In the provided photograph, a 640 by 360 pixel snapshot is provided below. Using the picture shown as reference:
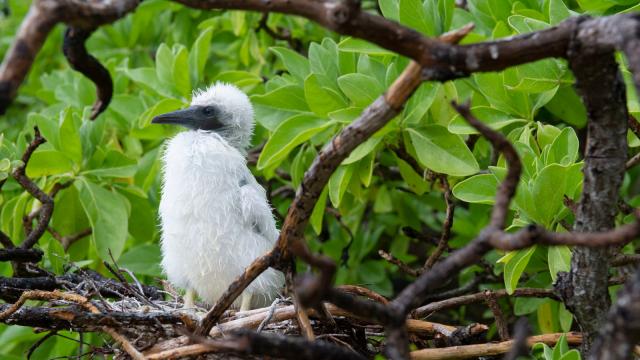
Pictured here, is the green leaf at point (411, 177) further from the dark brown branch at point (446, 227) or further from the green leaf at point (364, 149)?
the green leaf at point (364, 149)

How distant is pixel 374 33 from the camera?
1562mm

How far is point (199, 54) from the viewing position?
132 inches

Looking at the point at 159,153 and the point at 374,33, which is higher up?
the point at 374,33

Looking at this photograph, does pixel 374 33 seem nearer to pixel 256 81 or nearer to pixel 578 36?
pixel 578 36

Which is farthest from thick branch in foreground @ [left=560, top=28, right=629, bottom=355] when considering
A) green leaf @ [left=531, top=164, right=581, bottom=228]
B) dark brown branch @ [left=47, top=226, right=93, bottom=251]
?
dark brown branch @ [left=47, top=226, right=93, bottom=251]

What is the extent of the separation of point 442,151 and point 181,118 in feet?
3.87

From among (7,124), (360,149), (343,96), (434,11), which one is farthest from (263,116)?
(7,124)

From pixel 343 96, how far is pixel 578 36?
1.28m

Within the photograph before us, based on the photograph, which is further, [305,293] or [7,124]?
[7,124]

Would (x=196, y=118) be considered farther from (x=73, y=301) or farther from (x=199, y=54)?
(x=73, y=301)

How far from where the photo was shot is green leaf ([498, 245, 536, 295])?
2.28m

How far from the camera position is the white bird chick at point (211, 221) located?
2.96 m

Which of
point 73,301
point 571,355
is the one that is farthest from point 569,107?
point 73,301

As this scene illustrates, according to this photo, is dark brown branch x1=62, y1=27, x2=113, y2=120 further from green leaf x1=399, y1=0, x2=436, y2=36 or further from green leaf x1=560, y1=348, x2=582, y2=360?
green leaf x1=560, y1=348, x2=582, y2=360
